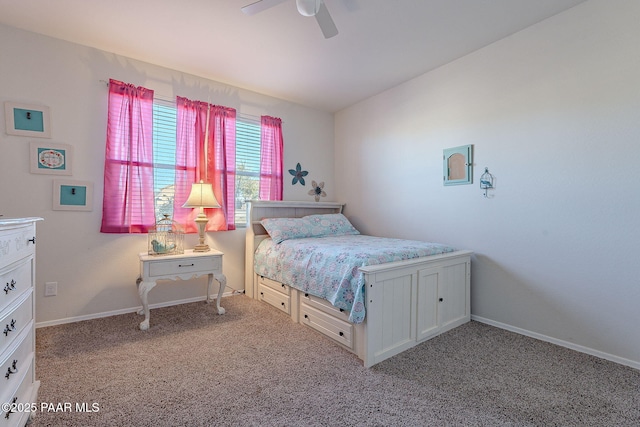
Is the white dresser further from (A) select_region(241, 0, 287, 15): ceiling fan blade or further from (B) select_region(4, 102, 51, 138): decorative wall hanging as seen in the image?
(A) select_region(241, 0, 287, 15): ceiling fan blade

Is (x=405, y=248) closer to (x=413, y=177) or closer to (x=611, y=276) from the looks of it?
(x=413, y=177)

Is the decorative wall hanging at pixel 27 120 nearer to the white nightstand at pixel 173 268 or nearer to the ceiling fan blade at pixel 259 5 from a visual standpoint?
the white nightstand at pixel 173 268

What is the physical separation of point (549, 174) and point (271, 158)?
286 centimetres

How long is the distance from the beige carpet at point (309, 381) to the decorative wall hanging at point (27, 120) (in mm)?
1639

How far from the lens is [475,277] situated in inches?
109

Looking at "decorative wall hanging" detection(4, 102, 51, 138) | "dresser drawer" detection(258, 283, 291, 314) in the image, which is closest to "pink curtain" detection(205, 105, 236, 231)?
"dresser drawer" detection(258, 283, 291, 314)

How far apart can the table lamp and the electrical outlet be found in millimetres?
1147

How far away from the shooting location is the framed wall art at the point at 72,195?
2.59m

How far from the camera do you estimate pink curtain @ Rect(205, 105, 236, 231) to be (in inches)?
131

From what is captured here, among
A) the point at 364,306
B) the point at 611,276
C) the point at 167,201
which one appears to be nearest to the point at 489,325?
the point at 611,276

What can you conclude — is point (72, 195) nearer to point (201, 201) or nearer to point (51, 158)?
point (51, 158)

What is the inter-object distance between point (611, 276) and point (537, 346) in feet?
2.29

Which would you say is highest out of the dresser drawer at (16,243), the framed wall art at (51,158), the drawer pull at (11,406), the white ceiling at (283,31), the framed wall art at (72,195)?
the white ceiling at (283,31)

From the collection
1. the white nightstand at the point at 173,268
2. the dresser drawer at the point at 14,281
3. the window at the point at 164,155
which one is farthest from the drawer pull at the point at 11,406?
the window at the point at 164,155
